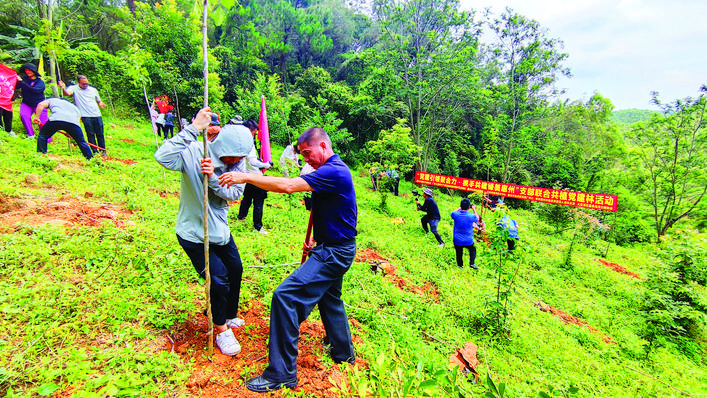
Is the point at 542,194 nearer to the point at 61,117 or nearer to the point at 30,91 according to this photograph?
the point at 61,117

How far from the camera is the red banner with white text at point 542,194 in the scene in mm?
11891

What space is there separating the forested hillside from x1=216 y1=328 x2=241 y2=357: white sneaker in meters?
0.18

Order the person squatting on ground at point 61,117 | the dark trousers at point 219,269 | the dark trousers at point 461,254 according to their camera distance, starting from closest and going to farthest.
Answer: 1. the dark trousers at point 219,269
2. the person squatting on ground at point 61,117
3. the dark trousers at point 461,254

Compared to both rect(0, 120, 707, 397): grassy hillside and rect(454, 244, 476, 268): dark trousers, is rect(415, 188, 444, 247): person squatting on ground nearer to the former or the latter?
rect(0, 120, 707, 397): grassy hillside

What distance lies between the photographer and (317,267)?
221 centimetres

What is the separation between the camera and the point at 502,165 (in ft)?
62.3

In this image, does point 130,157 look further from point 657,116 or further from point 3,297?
point 657,116

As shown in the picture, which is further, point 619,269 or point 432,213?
point 619,269

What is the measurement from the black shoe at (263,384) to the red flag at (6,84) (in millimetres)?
8510

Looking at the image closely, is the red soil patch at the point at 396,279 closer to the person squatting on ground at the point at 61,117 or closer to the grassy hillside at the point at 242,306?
the grassy hillside at the point at 242,306

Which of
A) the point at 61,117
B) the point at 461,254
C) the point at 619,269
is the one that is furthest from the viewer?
the point at 619,269

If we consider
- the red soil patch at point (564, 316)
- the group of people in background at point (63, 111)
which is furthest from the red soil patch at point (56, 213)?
the red soil patch at point (564, 316)

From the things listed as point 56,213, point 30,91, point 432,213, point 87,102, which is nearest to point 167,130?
point 30,91

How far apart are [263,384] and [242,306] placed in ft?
3.83
